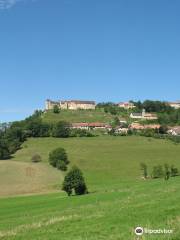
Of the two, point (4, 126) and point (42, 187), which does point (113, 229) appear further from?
point (4, 126)

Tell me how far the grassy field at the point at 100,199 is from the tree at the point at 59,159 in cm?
230

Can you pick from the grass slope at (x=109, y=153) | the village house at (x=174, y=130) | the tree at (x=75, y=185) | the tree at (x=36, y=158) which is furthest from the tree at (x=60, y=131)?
the tree at (x=75, y=185)

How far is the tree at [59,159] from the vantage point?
11703 cm

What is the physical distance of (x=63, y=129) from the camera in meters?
170

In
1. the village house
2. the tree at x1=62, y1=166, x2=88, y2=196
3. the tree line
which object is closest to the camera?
the tree at x1=62, y1=166, x2=88, y2=196

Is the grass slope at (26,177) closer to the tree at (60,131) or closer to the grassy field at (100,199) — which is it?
the grassy field at (100,199)

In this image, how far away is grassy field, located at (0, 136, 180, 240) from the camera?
17.1 metres

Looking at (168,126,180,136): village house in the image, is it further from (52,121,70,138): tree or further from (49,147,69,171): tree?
(49,147,69,171): tree

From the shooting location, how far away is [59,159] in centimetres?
12194

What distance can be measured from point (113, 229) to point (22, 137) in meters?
148

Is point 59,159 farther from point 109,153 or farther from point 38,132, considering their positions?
point 38,132

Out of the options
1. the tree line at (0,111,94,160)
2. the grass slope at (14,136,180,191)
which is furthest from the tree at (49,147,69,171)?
the tree line at (0,111,94,160)

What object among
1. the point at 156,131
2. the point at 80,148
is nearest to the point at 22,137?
the point at 80,148

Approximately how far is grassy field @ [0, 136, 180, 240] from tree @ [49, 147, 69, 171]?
2.30 meters
